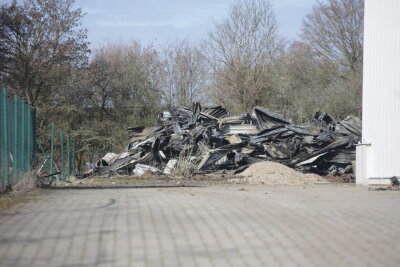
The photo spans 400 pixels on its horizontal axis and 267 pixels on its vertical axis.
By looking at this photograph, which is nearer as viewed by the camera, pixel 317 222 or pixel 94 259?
pixel 94 259

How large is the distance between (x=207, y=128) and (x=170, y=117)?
3.78m

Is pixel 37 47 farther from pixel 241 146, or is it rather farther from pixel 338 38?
pixel 338 38

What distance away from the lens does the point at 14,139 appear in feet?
45.9

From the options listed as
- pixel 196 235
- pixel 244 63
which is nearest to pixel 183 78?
pixel 244 63

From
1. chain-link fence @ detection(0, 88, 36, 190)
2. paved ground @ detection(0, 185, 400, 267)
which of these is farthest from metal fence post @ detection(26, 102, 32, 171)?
paved ground @ detection(0, 185, 400, 267)

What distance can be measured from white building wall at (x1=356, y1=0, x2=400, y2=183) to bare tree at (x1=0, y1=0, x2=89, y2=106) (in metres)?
20.9

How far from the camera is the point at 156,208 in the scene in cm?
973

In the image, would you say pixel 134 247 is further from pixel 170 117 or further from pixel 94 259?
pixel 170 117

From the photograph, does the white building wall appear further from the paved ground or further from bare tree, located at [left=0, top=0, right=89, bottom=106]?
bare tree, located at [left=0, top=0, right=89, bottom=106]

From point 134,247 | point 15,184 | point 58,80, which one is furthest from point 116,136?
point 134,247

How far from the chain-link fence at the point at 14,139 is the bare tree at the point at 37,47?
17948 millimetres

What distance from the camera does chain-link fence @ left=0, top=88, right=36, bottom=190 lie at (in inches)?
498

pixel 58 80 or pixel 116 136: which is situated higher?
pixel 58 80

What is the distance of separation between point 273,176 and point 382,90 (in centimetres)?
625
